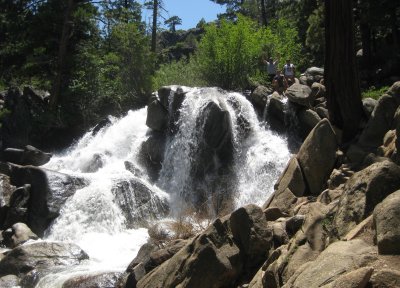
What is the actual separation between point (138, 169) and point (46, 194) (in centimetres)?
306

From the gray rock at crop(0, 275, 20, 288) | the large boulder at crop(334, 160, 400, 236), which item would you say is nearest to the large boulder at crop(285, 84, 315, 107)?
the large boulder at crop(334, 160, 400, 236)

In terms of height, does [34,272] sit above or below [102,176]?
below

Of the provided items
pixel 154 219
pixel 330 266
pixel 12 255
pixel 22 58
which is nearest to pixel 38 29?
pixel 22 58

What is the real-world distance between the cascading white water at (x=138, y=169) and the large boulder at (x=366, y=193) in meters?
6.17

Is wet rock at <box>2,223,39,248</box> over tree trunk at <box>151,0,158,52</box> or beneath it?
beneath

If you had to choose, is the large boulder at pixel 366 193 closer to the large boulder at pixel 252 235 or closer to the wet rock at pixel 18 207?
the large boulder at pixel 252 235

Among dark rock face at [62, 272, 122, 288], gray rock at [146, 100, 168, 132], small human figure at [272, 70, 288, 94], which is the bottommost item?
dark rock face at [62, 272, 122, 288]

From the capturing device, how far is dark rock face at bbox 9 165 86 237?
14.4 meters

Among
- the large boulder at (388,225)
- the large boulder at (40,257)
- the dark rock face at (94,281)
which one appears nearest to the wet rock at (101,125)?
the large boulder at (40,257)

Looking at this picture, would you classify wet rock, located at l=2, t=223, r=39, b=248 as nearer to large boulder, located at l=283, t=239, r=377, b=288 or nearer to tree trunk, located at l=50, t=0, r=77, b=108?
tree trunk, located at l=50, t=0, r=77, b=108

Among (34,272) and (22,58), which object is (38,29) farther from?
(34,272)

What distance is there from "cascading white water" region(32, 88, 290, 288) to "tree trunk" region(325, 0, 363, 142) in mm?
3173

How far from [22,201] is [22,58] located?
30.7 ft

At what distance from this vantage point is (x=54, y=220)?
14359 millimetres
